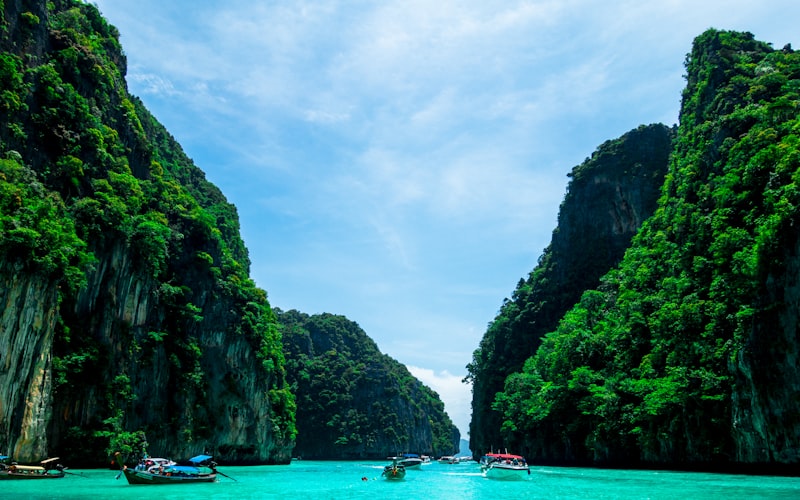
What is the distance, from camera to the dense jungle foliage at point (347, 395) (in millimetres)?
110125

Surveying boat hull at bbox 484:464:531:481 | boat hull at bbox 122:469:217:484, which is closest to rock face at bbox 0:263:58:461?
boat hull at bbox 122:469:217:484

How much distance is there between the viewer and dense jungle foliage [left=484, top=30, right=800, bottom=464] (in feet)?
108

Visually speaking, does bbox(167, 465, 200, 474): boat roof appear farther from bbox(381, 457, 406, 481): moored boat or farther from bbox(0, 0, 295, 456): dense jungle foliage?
bbox(381, 457, 406, 481): moored boat

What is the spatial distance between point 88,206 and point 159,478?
17.8m

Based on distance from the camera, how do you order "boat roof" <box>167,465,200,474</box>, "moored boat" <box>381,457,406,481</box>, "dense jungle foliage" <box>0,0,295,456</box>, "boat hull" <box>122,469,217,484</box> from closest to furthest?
"boat hull" <box>122,469,217,484</box>, "boat roof" <box>167,465,200,474</box>, "dense jungle foliage" <box>0,0,295,456</box>, "moored boat" <box>381,457,406,481</box>

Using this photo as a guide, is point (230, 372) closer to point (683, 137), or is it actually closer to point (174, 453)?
point (174, 453)

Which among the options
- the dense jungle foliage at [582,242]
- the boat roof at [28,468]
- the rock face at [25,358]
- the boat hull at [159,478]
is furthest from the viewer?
the dense jungle foliage at [582,242]

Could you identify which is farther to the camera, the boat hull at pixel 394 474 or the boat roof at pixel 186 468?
the boat hull at pixel 394 474

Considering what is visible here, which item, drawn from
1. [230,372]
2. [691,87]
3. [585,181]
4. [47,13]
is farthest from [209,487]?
[585,181]

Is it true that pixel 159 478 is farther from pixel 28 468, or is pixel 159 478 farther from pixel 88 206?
pixel 88 206

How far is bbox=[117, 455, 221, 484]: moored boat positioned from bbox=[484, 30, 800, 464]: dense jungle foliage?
27.3m

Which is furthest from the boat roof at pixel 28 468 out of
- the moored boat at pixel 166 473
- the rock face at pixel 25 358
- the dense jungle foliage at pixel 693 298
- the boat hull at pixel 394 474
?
the dense jungle foliage at pixel 693 298

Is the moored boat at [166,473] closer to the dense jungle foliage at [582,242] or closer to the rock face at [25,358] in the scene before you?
the rock face at [25,358]

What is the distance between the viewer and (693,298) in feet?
125
